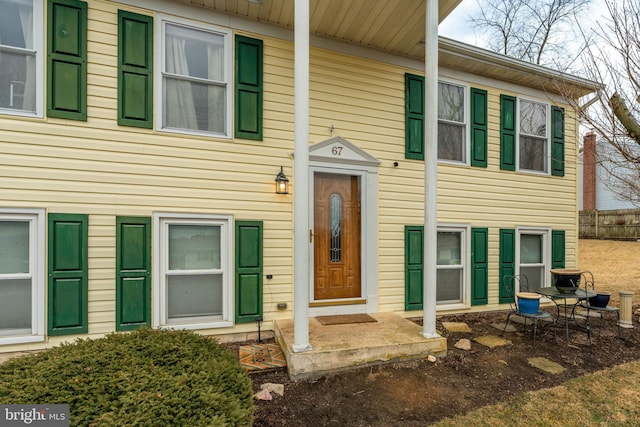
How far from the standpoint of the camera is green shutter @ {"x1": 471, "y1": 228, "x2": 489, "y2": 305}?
5281 millimetres

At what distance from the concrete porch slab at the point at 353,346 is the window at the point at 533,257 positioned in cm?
322

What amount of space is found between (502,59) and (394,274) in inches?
157

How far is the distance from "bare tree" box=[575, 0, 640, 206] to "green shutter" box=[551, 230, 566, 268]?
5.50 ft

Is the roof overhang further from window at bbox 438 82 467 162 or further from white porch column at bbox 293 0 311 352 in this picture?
white porch column at bbox 293 0 311 352

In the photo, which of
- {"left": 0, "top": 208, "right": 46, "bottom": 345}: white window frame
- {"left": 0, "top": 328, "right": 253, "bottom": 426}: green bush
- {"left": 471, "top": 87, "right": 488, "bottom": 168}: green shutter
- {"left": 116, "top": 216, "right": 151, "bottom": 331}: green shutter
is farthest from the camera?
{"left": 471, "top": 87, "right": 488, "bottom": 168}: green shutter

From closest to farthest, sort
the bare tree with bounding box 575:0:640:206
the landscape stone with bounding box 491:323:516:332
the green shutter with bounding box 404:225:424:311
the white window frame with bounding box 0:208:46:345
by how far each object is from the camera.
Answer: the white window frame with bounding box 0:208:46:345, the bare tree with bounding box 575:0:640:206, the landscape stone with bounding box 491:323:516:332, the green shutter with bounding box 404:225:424:311

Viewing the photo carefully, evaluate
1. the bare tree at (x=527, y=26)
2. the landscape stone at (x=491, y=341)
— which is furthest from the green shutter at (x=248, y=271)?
the bare tree at (x=527, y=26)

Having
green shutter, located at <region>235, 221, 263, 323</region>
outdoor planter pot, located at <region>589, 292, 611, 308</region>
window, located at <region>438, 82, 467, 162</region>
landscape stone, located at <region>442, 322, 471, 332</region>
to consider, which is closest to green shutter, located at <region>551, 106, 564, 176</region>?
window, located at <region>438, 82, 467, 162</region>

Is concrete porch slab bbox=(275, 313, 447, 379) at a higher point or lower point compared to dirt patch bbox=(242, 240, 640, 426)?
higher

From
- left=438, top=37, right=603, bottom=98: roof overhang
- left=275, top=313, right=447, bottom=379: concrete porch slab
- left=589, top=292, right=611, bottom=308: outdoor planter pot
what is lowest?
left=275, top=313, right=447, bottom=379: concrete porch slab

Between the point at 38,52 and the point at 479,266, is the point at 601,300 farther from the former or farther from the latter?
the point at 38,52

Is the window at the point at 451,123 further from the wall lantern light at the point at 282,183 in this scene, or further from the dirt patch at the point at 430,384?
the dirt patch at the point at 430,384

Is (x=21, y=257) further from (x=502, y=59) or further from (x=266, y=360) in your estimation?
(x=502, y=59)

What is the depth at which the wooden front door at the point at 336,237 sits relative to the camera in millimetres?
4453
